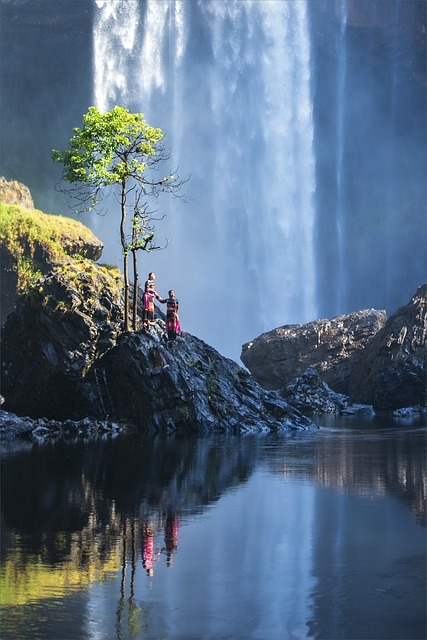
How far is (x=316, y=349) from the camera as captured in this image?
5281 cm

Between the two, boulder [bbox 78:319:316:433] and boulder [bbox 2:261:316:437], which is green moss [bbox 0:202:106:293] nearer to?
boulder [bbox 2:261:316:437]

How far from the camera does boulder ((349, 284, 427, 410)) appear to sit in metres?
43.5

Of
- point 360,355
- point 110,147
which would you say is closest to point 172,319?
point 110,147

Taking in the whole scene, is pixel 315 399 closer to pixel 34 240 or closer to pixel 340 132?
pixel 34 240

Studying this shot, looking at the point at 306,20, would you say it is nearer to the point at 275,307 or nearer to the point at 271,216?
the point at 271,216

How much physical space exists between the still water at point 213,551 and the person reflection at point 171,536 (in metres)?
0.02

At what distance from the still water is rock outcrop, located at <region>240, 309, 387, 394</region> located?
36.8 m

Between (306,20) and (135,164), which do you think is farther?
(306,20)

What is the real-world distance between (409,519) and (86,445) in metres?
11.2

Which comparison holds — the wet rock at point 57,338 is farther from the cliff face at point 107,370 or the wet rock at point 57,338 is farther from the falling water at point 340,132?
the falling water at point 340,132

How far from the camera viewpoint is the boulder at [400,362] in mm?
43500

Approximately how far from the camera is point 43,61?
274ft

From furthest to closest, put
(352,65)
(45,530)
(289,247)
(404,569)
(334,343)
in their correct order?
(352,65) < (289,247) < (334,343) < (45,530) < (404,569)

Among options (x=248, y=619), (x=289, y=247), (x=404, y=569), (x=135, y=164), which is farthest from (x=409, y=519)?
(x=289, y=247)
